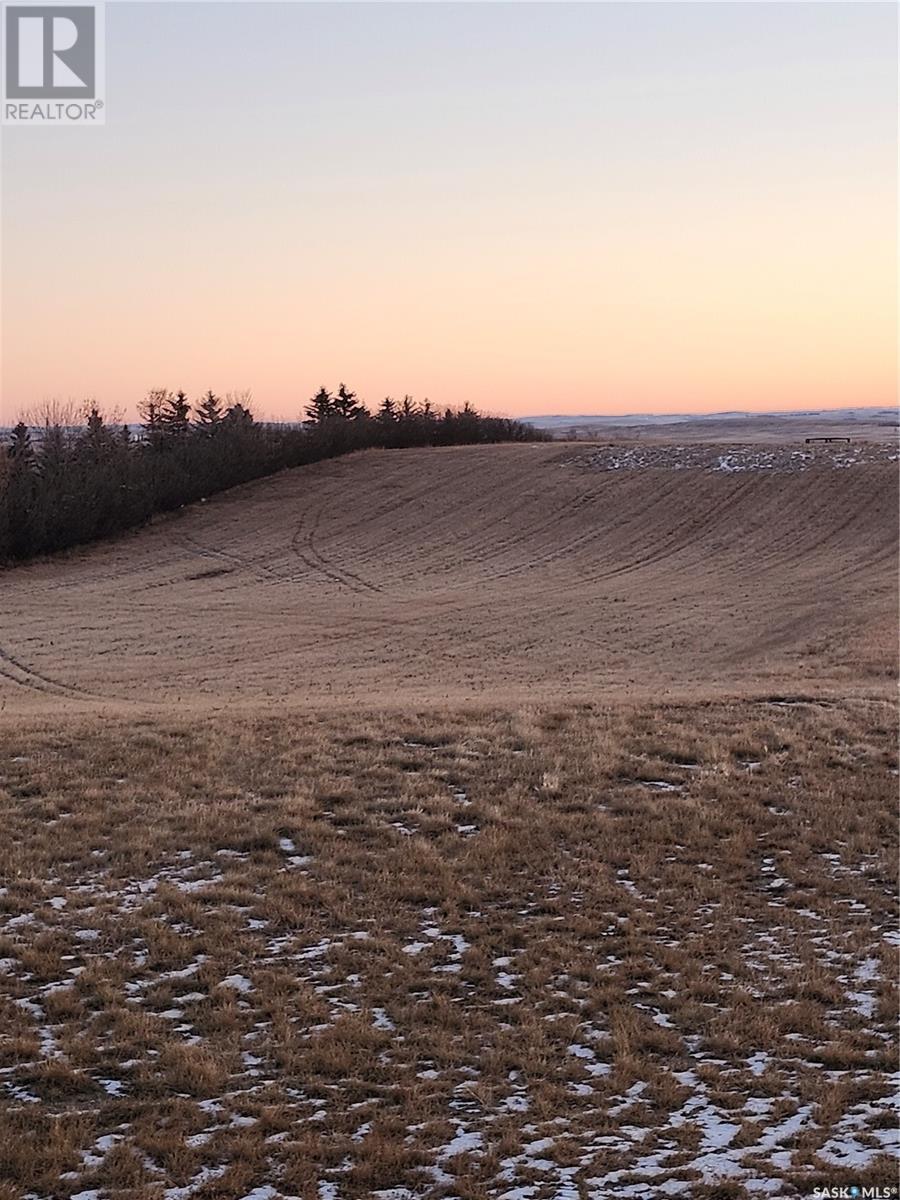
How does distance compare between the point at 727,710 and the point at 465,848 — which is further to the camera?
the point at 727,710

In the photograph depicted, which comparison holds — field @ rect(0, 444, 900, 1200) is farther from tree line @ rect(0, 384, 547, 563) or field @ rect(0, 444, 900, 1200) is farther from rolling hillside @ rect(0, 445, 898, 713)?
tree line @ rect(0, 384, 547, 563)

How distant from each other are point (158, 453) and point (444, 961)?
62.0 m

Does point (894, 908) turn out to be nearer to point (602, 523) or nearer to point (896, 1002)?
point (896, 1002)

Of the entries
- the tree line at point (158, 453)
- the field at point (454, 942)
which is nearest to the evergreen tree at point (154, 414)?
the tree line at point (158, 453)

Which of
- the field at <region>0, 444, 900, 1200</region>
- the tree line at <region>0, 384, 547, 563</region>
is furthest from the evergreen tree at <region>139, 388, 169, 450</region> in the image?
the field at <region>0, 444, 900, 1200</region>

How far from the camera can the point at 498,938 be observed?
10234 mm

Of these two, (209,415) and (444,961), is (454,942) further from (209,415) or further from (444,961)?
(209,415)

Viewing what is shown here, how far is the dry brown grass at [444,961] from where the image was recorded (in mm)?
6965

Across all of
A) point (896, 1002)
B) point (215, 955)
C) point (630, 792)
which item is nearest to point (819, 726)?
point (630, 792)

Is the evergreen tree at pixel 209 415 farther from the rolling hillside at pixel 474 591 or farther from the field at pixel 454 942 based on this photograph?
the field at pixel 454 942

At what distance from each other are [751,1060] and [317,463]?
68510 millimetres

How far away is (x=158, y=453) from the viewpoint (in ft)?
224

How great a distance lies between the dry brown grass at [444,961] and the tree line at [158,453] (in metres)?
45.5

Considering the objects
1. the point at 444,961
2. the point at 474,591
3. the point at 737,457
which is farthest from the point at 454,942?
the point at 737,457
